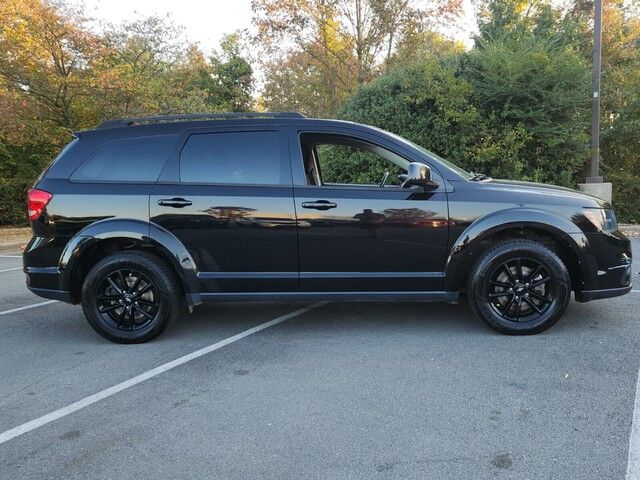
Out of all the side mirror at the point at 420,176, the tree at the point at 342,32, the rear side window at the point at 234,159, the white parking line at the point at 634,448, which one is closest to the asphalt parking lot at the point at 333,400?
the white parking line at the point at 634,448

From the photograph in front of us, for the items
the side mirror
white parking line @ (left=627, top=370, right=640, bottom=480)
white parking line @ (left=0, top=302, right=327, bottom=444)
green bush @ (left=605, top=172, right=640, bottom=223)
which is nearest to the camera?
white parking line @ (left=627, top=370, right=640, bottom=480)

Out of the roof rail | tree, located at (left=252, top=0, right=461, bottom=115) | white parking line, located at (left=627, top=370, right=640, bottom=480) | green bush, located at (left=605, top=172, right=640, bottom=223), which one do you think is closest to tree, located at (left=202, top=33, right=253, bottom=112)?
tree, located at (left=252, top=0, right=461, bottom=115)

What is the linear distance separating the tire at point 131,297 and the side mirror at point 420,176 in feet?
7.30

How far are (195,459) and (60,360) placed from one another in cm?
213

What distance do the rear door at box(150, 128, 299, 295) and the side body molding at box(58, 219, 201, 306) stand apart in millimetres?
64

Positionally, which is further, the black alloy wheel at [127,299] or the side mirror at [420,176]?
the black alloy wheel at [127,299]

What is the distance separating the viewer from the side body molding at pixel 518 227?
4.24 meters

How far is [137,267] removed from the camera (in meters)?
4.43

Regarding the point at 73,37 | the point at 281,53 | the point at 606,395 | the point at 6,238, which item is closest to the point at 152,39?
the point at 281,53

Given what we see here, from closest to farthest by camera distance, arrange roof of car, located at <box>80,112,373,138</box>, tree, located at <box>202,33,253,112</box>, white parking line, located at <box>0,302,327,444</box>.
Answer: white parking line, located at <box>0,302,327,444</box> → roof of car, located at <box>80,112,373,138</box> → tree, located at <box>202,33,253,112</box>

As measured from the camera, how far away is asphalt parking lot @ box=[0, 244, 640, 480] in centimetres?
264

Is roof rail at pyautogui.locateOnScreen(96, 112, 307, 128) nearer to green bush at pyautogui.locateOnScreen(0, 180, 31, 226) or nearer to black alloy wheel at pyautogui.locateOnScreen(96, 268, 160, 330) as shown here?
black alloy wheel at pyautogui.locateOnScreen(96, 268, 160, 330)

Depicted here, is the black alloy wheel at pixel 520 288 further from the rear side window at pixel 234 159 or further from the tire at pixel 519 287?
the rear side window at pixel 234 159

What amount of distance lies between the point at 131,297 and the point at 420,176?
2.69 m
